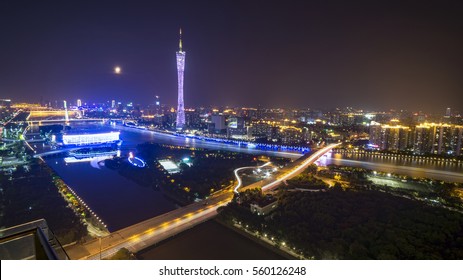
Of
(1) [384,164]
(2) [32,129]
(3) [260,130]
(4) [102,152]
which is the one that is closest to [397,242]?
(1) [384,164]

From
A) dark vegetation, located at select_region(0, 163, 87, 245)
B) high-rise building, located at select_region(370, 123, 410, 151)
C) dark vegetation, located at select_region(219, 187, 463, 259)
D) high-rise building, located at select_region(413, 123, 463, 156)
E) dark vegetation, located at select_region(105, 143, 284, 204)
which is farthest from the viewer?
high-rise building, located at select_region(370, 123, 410, 151)

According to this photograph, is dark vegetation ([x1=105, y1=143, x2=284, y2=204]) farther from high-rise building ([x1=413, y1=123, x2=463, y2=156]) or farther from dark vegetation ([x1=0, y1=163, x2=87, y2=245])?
high-rise building ([x1=413, y1=123, x2=463, y2=156])

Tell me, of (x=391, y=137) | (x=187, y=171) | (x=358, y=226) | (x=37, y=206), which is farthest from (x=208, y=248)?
(x=391, y=137)

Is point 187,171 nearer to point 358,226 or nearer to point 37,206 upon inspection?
point 37,206

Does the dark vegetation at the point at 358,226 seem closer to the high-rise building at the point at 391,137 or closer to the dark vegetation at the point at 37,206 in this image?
the dark vegetation at the point at 37,206

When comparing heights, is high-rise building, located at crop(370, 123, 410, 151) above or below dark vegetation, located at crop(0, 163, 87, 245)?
above

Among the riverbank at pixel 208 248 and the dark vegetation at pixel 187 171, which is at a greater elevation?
the dark vegetation at pixel 187 171

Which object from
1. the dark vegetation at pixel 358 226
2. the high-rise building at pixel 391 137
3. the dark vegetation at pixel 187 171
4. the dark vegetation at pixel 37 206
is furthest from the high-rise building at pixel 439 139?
the dark vegetation at pixel 37 206

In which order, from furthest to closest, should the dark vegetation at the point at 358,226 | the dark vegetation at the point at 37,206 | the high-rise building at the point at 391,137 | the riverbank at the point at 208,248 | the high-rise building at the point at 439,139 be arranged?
the high-rise building at the point at 391,137 → the high-rise building at the point at 439,139 → the dark vegetation at the point at 37,206 → the riverbank at the point at 208,248 → the dark vegetation at the point at 358,226

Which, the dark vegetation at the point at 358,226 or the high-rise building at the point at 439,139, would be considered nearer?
the dark vegetation at the point at 358,226

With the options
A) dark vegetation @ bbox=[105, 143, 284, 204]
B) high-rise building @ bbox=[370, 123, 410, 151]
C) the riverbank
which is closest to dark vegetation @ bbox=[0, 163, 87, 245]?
the riverbank

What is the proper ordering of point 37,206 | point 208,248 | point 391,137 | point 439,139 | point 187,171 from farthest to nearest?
point 391,137, point 439,139, point 187,171, point 37,206, point 208,248
